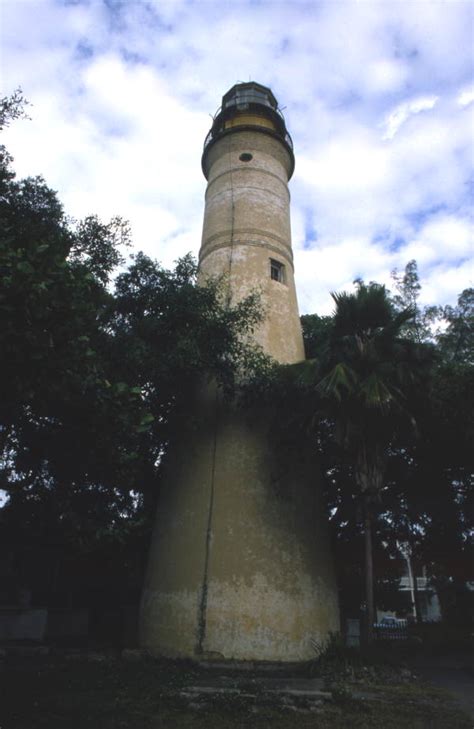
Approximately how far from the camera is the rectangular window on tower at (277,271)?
17.2m

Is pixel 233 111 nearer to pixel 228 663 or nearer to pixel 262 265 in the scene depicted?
pixel 262 265

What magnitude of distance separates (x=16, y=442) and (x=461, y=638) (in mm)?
20667

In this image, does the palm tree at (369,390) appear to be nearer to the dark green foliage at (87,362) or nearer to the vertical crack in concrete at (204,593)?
the dark green foliage at (87,362)

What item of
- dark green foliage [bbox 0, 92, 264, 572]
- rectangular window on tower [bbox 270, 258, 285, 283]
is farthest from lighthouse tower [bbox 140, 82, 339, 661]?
dark green foliage [bbox 0, 92, 264, 572]

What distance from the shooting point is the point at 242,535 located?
12.8 m

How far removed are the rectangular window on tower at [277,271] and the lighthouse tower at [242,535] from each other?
134 millimetres

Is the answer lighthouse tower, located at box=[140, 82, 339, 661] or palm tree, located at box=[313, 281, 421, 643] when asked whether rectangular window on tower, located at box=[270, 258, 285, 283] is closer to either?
lighthouse tower, located at box=[140, 82, 339, 661]

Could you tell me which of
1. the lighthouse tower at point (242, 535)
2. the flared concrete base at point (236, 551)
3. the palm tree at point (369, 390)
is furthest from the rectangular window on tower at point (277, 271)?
the flared concrete base at point (236, 551)

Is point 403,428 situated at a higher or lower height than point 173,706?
higher

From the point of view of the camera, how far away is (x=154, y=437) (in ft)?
49.9

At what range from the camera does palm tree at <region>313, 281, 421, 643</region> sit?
12.0 metres

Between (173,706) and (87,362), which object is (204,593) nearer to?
(173,706)

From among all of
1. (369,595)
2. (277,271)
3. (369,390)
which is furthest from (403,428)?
(277,271)

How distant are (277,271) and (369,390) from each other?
22.6ft
